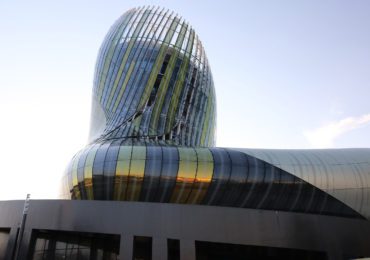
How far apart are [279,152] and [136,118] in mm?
13779

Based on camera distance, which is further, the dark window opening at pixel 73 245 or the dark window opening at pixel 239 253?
the dark window opening at pixel 239 253

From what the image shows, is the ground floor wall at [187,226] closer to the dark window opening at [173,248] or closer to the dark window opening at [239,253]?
the dark window opening at [173,248]

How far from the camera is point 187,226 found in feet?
62.8

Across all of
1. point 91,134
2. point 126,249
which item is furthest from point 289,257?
point 91,134

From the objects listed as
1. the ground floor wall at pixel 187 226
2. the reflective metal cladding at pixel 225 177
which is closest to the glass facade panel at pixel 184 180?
the reflective metal cladding at pixel 225 177

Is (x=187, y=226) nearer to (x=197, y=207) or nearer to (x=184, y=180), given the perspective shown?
(x=197, y=207)

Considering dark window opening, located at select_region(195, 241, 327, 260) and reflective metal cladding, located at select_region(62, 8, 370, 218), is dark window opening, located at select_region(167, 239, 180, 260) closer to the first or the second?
dark window opening, located at select_region(195, 241, 327, 260)

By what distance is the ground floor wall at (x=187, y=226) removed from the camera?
62.2ft

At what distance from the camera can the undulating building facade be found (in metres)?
19.3

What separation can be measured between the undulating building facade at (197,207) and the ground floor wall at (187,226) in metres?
0.05

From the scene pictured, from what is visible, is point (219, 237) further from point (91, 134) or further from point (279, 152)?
point (91, 134)

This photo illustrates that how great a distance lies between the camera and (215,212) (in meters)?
19.6

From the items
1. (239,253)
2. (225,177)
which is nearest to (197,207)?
(225,177)

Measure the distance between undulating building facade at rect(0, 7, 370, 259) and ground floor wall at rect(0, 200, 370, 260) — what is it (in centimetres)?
5
